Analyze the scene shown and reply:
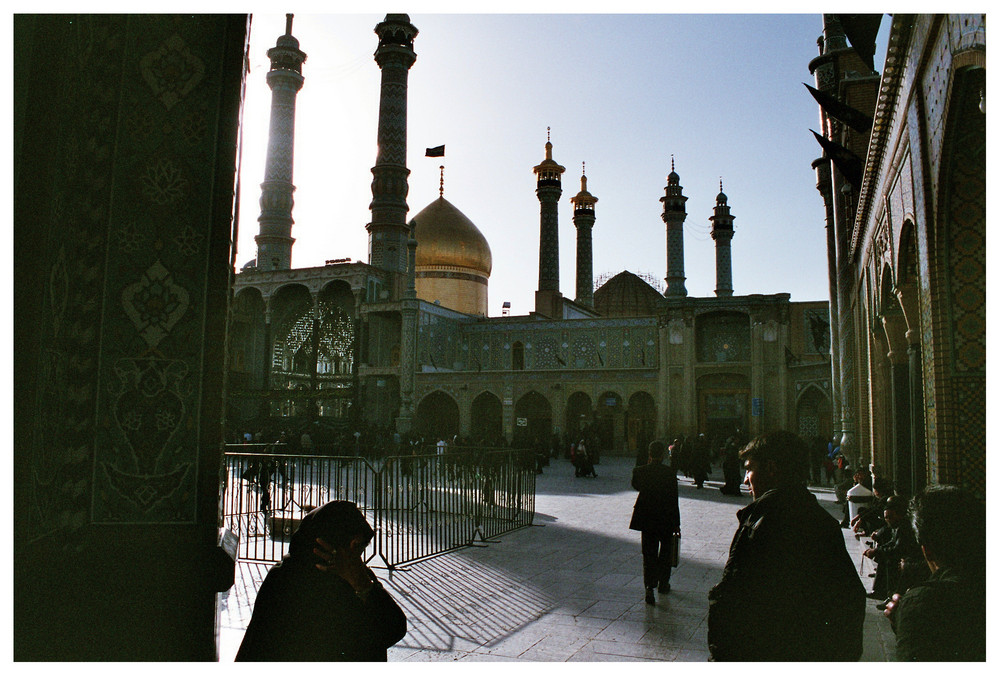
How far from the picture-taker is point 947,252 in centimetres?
496

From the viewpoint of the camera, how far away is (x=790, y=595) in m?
2.61

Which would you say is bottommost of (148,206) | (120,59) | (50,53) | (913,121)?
(148,206)

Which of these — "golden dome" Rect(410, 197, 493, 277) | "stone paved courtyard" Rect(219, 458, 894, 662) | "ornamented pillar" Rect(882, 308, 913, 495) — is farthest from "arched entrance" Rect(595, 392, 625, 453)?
"ornamented pillar" Rect(882, 308, 913, 495)

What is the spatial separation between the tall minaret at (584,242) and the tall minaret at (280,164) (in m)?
16.9

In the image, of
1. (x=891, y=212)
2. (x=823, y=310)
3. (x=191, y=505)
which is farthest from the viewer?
(x=823, y=310)

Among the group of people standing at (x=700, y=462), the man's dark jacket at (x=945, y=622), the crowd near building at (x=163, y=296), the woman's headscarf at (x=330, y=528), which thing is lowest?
the group of people standing at (x=700, y=462)

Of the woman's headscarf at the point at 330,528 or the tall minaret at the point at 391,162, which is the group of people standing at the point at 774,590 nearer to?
the woman's headscarf at the point at 330,528

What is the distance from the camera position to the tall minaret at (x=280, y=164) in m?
37.2

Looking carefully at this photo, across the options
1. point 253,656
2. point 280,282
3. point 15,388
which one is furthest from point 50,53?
point 280,282

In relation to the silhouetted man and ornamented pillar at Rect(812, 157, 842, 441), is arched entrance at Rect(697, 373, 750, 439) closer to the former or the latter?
ornamented pillar at Rect(812, 157, 842, 441)

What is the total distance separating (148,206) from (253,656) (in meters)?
1.87

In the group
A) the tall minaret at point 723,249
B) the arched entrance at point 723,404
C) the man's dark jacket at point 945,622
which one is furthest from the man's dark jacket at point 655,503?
the tall minaret at point 723,249

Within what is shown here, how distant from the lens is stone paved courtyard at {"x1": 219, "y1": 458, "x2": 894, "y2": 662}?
15.5ft

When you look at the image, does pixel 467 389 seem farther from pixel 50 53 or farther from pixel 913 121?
pixel 50 53
